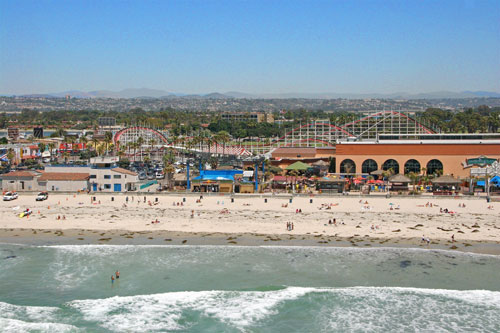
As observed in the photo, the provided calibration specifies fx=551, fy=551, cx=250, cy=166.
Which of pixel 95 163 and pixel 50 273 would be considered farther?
pixel 95 163

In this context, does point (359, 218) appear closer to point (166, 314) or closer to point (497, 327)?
point (497, 327)

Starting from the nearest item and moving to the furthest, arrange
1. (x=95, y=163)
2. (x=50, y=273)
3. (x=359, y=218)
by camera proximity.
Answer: (x=50, y=273), (x=359, y=218), (x=95, y=163)

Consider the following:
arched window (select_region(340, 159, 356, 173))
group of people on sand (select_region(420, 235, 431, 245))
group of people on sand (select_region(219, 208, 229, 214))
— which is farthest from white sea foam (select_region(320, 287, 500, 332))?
arched window (select_region(340, 159, 356, 173))

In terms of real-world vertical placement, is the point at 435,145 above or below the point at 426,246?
above

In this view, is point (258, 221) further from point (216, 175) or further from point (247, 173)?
point (247, 173)

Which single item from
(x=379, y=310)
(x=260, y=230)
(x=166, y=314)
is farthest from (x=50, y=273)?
(x=379, y=310)
